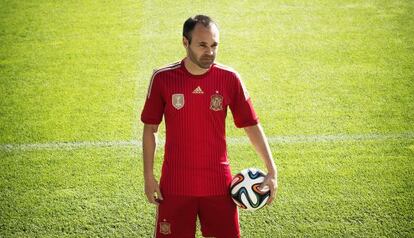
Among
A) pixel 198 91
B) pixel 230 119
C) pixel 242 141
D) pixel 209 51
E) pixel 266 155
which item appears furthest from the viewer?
pixel 230 119

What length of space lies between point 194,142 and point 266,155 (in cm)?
55

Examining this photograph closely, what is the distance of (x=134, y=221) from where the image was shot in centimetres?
415

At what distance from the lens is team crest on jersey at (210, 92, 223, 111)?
2947 millimetres

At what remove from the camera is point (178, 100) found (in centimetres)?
294

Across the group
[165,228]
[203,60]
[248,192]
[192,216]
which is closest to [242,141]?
[248,192]

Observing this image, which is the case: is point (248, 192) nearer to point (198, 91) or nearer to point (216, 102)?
point (216, 102)

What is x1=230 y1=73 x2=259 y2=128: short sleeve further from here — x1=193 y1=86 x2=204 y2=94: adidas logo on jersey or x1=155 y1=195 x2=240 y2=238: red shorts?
x1=155 y1=195 x2=240 y2=238: red shorts

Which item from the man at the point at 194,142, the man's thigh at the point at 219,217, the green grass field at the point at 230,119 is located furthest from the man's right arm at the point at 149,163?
the green grass field at the point at 230,119

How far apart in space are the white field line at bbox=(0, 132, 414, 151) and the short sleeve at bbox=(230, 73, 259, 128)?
2.26m

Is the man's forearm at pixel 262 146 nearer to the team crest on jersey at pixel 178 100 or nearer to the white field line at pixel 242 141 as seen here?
the team crest on jersey at pixel 178 100

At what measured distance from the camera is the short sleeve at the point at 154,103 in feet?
9.78

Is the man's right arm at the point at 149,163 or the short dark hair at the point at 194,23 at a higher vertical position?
the short dark hair at the point at 194,23

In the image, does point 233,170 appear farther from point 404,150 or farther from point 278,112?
point 404,150

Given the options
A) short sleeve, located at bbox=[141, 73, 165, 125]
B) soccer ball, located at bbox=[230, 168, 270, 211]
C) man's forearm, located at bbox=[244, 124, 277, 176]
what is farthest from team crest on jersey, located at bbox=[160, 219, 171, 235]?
man's forearm, located at bbox=[244, 124, 277, 176]
